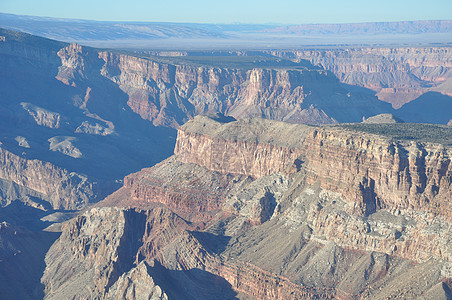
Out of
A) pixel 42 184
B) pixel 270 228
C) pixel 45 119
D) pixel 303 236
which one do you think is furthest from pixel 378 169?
pixel 45 119

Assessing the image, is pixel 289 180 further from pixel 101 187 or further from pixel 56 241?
pixel 101 187

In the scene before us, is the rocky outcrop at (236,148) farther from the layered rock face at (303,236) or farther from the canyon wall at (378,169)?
the canyon wall at (378,169)

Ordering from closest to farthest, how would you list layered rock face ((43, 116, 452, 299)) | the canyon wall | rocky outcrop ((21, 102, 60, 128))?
layered rock face ((43, 116, 452, 299))
the canyon wall
rocky outcrop ((21, 102, 60, 128))

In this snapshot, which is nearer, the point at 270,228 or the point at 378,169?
the point at 378,169

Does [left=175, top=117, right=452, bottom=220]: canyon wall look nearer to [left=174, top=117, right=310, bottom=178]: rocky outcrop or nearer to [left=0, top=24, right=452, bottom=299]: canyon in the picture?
[left=0, top=24, right=452, bottom=299]: canyon

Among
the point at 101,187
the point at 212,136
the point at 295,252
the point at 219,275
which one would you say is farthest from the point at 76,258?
the point at 101,187

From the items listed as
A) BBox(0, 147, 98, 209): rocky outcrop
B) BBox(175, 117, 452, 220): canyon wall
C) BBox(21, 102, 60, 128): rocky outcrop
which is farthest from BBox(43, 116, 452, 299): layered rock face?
BBox(21, 102, 60, 128): rocky outcrop

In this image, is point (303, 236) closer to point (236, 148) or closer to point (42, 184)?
point (236, 148)

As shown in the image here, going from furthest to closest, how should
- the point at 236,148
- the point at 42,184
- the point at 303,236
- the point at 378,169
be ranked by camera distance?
1. the point at 42,184
2. the point at 236,148
3. the point at 303,236
4. the point at 378,169

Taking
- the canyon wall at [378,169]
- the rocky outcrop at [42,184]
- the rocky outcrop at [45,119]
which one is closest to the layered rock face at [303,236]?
the canyon wall at [378,169]
